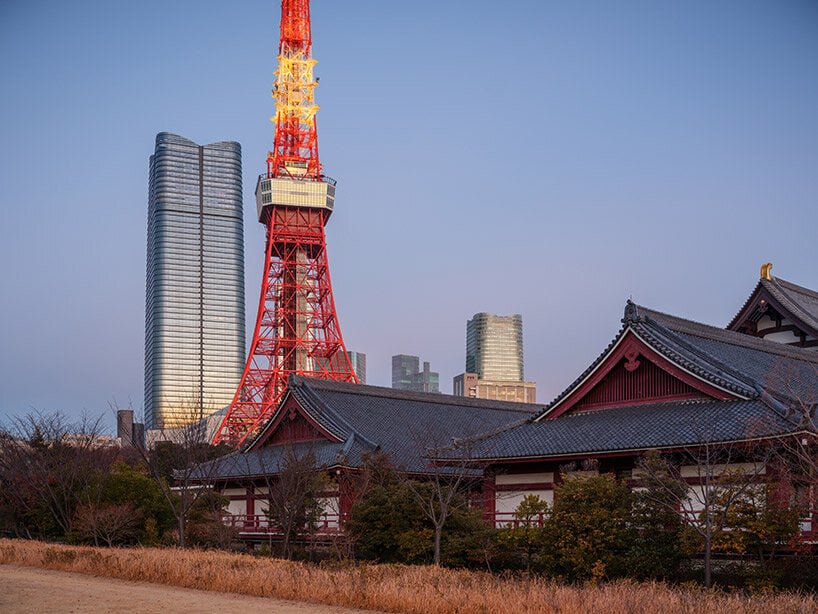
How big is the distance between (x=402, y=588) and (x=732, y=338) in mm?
17233

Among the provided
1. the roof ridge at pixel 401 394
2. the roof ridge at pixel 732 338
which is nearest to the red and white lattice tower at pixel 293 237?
the roof ridge at pixel 401 394

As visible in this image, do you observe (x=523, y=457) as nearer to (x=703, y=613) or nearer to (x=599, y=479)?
(x=599, y=479)

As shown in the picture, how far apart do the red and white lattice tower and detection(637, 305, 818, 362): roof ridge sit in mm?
46094

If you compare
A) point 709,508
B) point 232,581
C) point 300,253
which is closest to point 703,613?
point 709,508

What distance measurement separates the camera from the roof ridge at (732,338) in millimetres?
28094

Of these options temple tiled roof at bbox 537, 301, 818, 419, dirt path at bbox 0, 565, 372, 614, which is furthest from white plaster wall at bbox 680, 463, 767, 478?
dirt path at bbox 0, 565, 372, 614

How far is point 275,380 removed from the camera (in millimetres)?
74188

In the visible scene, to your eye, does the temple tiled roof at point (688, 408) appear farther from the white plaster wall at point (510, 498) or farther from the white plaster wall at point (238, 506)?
the white plaster wall at point (238, 506)

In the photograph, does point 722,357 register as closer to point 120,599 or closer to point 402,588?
point 402,588

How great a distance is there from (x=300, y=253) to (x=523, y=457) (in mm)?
57542

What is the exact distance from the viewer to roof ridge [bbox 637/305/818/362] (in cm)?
2809

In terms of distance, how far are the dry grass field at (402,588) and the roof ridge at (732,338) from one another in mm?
11072

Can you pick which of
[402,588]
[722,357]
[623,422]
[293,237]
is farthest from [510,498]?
[293,237]

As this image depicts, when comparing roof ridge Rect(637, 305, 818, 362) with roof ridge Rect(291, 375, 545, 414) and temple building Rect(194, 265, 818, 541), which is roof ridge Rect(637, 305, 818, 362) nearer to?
temple building Rect(194, 265, 818, 541)
